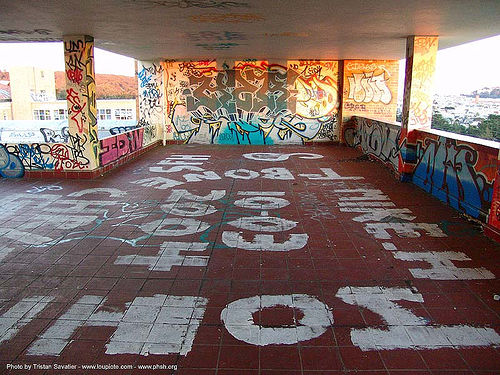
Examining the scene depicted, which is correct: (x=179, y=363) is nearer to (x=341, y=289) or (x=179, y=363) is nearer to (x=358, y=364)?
(x=358, y=364)

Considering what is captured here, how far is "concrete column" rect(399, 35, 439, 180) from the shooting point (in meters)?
9.83

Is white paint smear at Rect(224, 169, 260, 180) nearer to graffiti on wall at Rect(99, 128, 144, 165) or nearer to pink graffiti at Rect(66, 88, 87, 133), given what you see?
graffiti on wall at Rect(99, 128, 144, 165)

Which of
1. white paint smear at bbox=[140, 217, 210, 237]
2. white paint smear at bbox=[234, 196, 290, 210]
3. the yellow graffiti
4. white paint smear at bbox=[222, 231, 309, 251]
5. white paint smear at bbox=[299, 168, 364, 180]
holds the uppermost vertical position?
the yellow graffiti

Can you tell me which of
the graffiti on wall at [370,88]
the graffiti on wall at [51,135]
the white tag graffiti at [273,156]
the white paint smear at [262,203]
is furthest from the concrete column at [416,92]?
the graffiti on wall at [51,135]

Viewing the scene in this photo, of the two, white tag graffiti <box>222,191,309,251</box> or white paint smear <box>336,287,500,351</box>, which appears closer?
white paint smear <box>336,287,500,351</box>

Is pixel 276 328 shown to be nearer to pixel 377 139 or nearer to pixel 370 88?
pixel 377 139

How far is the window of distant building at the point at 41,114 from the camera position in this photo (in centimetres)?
4339

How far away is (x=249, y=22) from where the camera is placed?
827 centimetres

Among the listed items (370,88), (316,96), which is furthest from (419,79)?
(316,96)

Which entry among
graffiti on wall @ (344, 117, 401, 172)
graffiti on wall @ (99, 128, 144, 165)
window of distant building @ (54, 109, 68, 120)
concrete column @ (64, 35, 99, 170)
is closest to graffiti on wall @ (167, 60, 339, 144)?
graffiti on wall @ (344, 117, 401, 172)

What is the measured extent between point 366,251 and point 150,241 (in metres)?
3.31

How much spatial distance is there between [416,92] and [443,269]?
6.12 meters

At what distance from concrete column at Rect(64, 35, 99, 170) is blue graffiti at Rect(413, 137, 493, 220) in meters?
8.51

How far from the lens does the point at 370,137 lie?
47.1 feet
